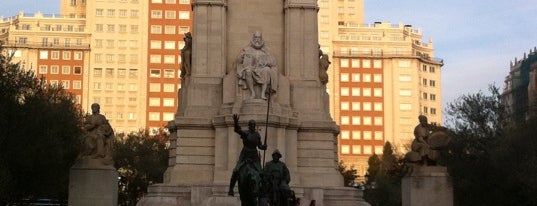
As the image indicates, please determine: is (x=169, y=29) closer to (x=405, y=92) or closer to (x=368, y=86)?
(x=368, y=86)

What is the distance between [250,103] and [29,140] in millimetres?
11347

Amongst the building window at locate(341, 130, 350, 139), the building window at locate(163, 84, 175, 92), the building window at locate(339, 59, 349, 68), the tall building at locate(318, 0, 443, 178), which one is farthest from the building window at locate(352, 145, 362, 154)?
the building window at locate(163, 84, 175, 92)

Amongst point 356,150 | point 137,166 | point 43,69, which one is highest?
point 43,69

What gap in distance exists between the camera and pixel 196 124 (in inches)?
1315

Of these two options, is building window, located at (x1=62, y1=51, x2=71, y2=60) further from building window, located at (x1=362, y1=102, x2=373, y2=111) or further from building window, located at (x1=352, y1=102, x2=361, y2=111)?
building window, located at (x1=362, y1=102, x2=373, y2=111)

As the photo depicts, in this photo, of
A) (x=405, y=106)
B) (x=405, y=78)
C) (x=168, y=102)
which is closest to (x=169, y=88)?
(x=168, y=102)

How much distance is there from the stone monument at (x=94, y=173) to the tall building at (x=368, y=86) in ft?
309

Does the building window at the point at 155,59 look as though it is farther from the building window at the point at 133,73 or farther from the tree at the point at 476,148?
the tree at the point at 476,148

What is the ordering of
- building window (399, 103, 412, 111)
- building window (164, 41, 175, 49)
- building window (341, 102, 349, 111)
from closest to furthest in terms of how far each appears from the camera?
building window (164, 41, 175, 49)
building window (341, 102, 349, 111)
building window (399, 103, 412, 111)

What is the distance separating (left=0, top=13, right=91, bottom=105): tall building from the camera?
4825 inches

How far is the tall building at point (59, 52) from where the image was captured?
123 metres

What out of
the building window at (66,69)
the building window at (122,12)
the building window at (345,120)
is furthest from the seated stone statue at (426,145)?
the building window at (66,69)

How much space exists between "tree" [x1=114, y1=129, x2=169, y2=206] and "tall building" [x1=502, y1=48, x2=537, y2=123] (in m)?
27.0

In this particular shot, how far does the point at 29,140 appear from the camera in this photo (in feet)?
125
